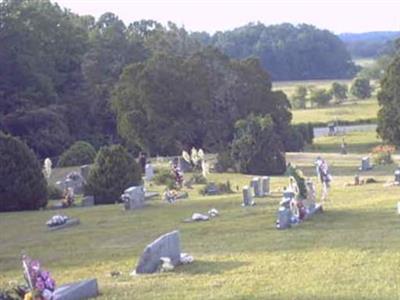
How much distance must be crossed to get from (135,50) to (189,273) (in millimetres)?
57753

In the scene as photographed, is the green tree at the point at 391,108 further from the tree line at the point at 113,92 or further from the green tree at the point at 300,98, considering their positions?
the green tree at the point at 300,98

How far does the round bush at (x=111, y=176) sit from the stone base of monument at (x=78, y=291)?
18.0m

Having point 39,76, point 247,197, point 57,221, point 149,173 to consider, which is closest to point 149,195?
point 247,197

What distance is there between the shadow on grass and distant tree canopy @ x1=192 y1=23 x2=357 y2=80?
13864 cm

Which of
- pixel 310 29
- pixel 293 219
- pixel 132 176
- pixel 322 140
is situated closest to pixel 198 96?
pixel 322 140

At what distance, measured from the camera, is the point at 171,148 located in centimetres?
5550

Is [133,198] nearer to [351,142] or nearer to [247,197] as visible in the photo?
[247,197]

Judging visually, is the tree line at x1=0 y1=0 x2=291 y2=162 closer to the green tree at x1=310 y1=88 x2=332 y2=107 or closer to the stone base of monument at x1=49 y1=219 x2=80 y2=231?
the green tree at x1=310 y1=88 x2=332 y2=107

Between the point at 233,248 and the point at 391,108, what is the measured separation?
3873 centimetres

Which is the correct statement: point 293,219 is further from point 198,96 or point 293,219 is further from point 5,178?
point 198,96

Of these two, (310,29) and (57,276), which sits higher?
(310,29)

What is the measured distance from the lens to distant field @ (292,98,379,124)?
263 feet

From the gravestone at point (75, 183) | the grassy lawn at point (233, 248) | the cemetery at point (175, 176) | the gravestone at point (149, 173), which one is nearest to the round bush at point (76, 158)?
the cemetery at point (175, 176)

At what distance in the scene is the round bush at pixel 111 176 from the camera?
103 feet
